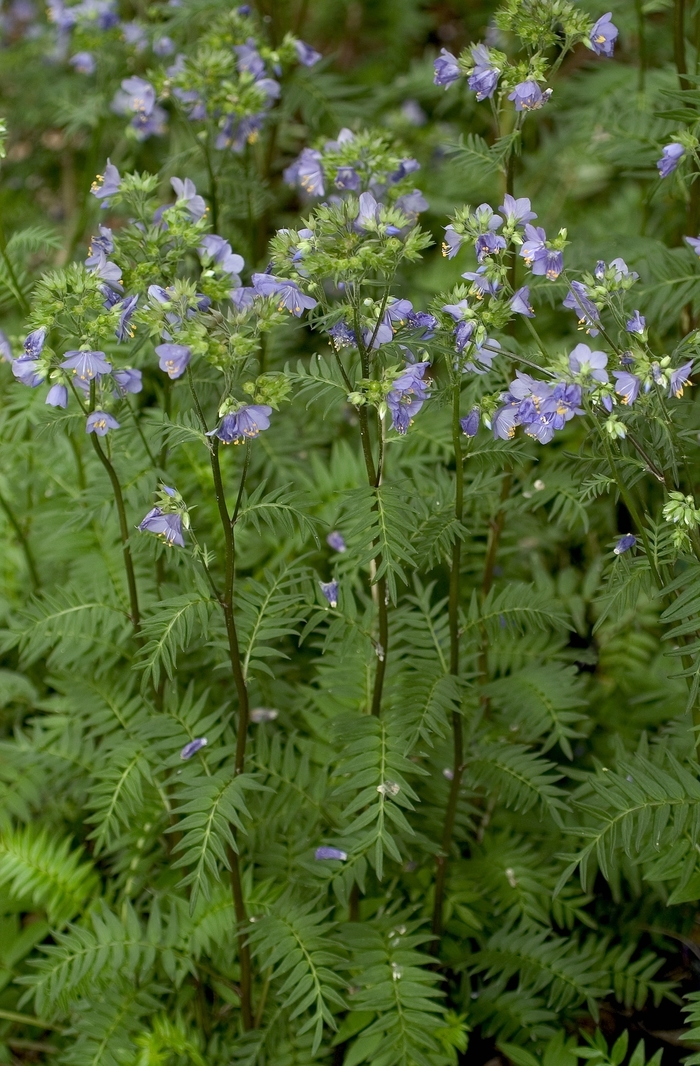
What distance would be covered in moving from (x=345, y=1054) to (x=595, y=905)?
82 centimetres

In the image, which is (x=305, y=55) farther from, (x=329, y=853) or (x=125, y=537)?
(x=329, y=853)

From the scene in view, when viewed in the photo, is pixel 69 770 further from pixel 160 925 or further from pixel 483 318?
pixel 483 318

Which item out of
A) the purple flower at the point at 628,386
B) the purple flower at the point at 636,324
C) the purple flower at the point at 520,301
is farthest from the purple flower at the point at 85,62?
the purple flower at the point at 628,386

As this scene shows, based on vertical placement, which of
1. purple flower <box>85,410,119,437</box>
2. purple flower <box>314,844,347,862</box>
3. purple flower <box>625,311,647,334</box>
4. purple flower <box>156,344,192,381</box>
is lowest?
purple flower <box>314,844,347,862</box>

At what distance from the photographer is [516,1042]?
7.99 feet

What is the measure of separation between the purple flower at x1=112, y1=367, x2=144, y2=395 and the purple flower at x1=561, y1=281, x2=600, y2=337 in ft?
3.28

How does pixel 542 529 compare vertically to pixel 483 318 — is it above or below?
below

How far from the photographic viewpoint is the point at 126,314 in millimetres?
2143

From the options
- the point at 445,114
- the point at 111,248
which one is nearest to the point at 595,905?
the point at 111,248

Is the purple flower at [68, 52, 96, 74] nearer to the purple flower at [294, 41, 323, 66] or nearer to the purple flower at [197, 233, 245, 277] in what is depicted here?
the purple flower at [294, 41, 323, 66]

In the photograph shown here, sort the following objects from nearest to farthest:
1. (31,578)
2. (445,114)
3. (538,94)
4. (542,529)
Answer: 1. (538,94)
2. (31,578)
3. (542,529)
4. (445,114)

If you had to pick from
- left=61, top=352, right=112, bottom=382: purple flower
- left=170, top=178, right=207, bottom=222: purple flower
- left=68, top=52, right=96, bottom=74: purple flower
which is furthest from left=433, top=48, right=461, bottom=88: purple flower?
left=68, top=52, right=96, bottom=74: purple flower

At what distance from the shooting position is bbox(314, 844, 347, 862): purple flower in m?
2.28

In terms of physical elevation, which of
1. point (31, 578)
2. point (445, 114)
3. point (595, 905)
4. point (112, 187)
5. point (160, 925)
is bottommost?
point (595, 905)
